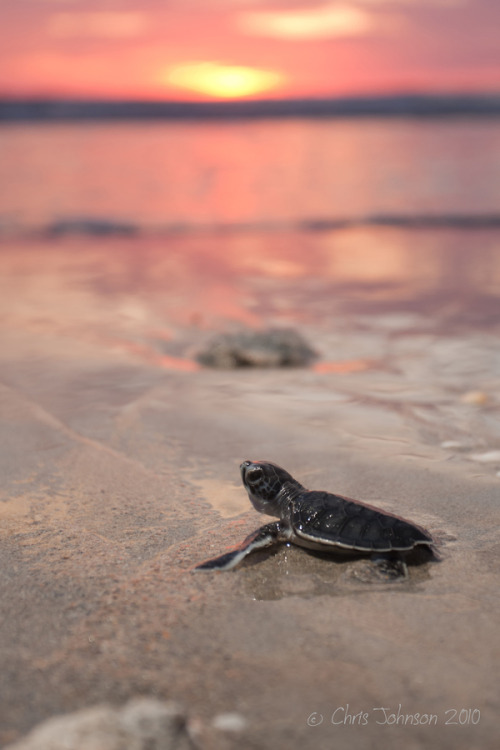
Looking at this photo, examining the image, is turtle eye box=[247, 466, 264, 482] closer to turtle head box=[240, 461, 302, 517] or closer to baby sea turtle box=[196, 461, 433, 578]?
turtle head box=[240, 461, 302, 517]

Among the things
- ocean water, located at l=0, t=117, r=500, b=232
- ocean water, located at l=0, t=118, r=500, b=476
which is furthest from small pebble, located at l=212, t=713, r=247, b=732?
ocean water, located at l=0, t=117, r=500, b=232

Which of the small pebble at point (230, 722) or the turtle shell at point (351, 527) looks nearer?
the small pebble at point (230, 722)

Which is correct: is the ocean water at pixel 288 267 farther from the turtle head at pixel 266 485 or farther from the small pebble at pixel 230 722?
the small pebble at pixel 230 722

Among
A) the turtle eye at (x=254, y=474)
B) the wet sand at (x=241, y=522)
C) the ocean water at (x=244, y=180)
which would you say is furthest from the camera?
the ocean water at (x=244, y=180)

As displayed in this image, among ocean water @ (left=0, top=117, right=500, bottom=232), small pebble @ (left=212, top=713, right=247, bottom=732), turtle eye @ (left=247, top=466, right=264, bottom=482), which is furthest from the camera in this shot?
ocean water @ (left=0, top=117, right=500, bottom=232)

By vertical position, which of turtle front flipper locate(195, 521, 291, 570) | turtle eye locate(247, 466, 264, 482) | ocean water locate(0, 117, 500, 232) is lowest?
ocean water locate(0, 117, 500, 232)

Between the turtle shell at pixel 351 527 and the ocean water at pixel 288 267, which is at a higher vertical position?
the turtle shell at pixel 351 527

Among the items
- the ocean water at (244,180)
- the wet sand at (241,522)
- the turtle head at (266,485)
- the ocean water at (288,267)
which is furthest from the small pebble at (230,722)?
the ocean water at (244,180)
